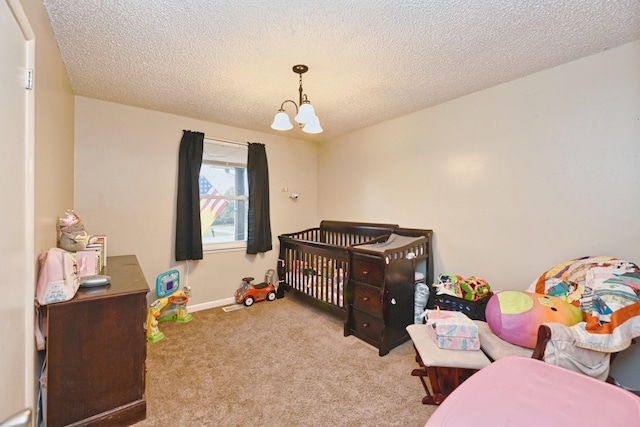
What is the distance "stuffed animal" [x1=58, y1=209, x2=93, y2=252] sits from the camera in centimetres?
175

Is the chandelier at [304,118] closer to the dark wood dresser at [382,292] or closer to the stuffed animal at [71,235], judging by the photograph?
the dark wood dresser at [382,292]

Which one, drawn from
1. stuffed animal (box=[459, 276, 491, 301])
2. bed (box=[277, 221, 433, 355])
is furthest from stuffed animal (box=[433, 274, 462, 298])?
bed (box=[277, 221, 433, 355])

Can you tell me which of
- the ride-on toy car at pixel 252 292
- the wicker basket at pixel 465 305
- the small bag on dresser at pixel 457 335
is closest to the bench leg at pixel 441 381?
the small bag on dresser at pixel 457 335

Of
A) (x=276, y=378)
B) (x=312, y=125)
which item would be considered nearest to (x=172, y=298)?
(x=276, y=378)

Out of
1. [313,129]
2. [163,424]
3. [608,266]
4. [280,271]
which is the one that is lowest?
[163,424]

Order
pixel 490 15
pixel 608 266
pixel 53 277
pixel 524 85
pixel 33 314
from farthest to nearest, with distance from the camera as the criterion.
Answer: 1. pixel 524 85
2. pixel 608 266
3. pixel 490 15
4. pixel 53 277
5. pixel 33 314

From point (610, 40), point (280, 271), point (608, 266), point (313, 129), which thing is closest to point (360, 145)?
point (313, 129)

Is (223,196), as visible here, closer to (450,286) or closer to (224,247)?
(224,247)

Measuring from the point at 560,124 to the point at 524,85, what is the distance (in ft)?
1.38

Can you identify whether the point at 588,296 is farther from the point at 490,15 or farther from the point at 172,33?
the point at 172,33

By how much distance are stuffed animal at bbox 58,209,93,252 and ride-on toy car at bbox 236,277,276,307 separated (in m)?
1.85

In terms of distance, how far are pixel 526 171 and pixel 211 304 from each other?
3.49 metres

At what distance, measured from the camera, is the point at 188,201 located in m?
3.12

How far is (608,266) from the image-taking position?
5.29 feet
